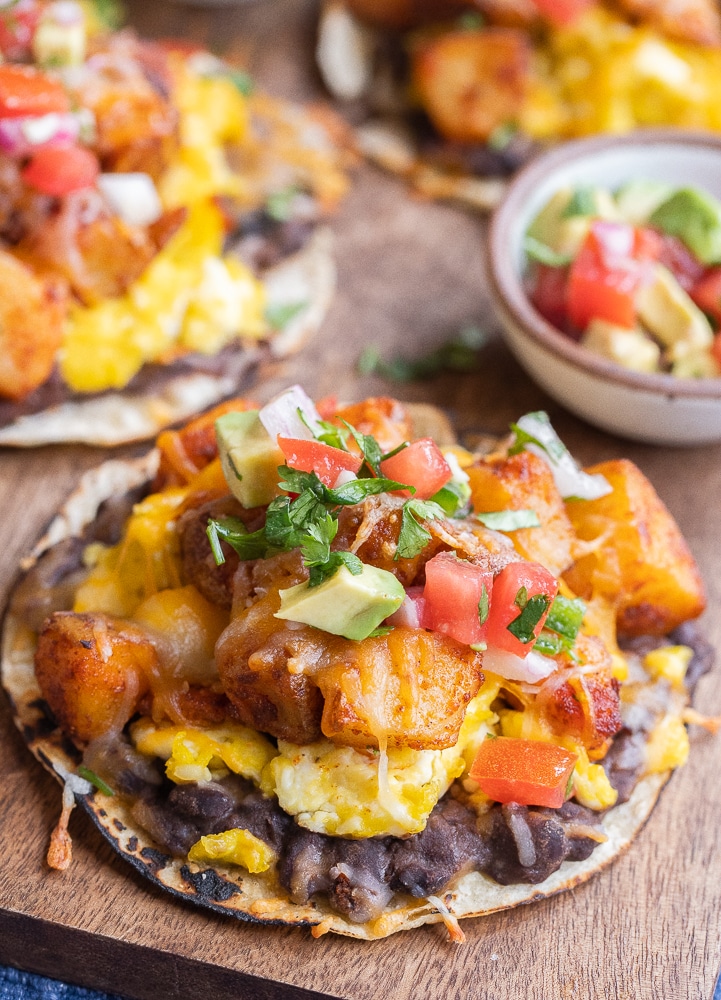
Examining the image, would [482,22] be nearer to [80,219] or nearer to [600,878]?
[80,219]

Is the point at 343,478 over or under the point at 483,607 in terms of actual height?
over

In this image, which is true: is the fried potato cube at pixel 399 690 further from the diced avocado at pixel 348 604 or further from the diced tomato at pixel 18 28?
the diced tomato at pixel 18 28

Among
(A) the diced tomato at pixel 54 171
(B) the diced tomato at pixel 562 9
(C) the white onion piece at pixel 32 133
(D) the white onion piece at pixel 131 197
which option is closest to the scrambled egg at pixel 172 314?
(D) the white onion piece at pixel 131 197

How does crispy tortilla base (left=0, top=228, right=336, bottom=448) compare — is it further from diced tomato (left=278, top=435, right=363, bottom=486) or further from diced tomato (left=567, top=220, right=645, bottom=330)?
diced tomato (left=278, top=435, right=363, bottom=486)

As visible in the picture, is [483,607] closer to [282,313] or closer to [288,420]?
[288,420]

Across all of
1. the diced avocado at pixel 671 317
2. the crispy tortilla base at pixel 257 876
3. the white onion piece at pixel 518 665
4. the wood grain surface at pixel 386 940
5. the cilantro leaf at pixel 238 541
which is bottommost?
the wood grain surface at pixel 386 940

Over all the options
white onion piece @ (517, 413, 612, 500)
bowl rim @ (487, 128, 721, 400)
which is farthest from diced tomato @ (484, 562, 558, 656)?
bowl rim @ (487, 128, 721, 400)

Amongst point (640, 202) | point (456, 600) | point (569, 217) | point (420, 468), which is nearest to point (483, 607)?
point (456, 600)
